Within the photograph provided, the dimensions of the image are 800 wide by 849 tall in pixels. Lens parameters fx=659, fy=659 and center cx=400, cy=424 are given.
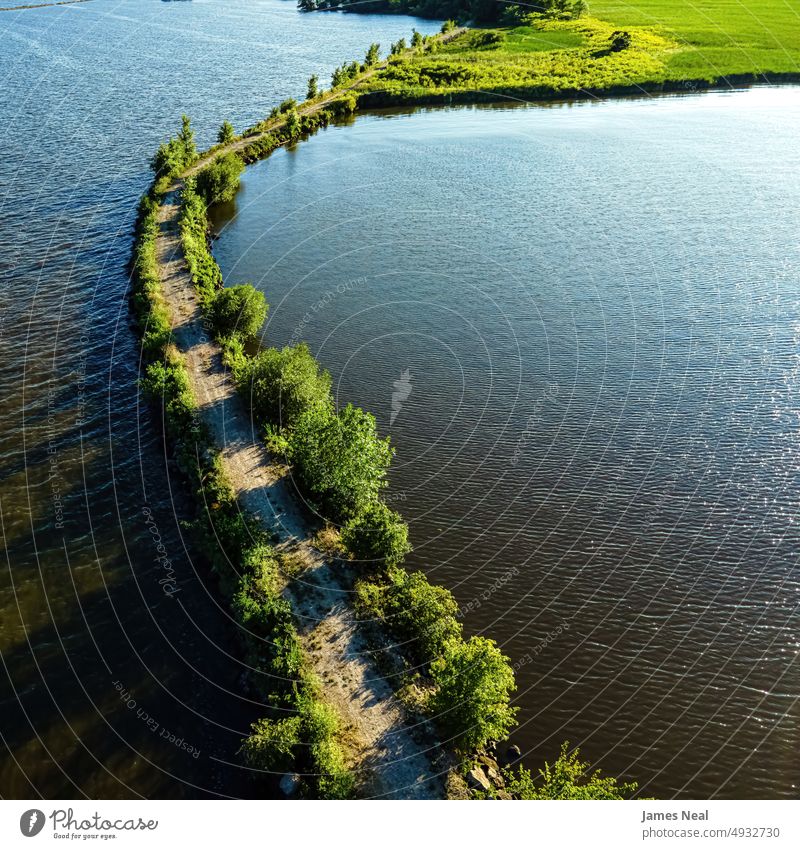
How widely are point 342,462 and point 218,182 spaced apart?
51857 millimetres

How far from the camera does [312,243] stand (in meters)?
63.3

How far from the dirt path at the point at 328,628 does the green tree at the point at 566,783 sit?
306 cm

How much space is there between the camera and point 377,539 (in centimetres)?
3231

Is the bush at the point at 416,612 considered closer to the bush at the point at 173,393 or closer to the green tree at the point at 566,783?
the green tree at the point at 566,783

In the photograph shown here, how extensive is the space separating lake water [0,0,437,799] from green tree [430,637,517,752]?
26.1 feet

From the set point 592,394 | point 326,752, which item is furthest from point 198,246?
point 326,752

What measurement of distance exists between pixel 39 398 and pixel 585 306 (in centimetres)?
4154

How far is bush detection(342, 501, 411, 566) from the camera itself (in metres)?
32.3

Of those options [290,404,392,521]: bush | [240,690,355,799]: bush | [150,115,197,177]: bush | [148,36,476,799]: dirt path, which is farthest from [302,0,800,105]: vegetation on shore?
[240,690,355,799]: bush

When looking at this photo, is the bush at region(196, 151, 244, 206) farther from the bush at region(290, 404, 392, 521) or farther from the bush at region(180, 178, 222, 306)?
the bush at region(290, 404, 392, 521)

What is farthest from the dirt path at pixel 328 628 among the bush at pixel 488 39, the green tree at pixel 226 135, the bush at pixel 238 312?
the bush at pixel 488 39

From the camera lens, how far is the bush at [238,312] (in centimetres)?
4888

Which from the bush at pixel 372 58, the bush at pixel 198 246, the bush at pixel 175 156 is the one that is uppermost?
the bush at pixel 372 58

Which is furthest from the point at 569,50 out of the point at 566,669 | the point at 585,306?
the point at 566,669
